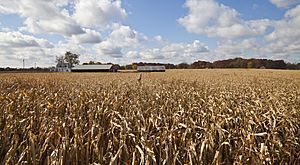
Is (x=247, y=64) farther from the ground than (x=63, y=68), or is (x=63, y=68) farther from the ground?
(x=247, y=64)

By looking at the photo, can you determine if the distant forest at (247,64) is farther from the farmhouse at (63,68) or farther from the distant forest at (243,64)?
the farmhouse at (63,68)

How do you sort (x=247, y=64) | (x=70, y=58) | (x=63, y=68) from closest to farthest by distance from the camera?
(x=247, y=64), (x=63, y=68), (x=70, y=58)

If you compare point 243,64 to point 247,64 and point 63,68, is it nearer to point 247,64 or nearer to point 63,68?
point 247,64

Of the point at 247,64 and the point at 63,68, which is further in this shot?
the point at 63,68

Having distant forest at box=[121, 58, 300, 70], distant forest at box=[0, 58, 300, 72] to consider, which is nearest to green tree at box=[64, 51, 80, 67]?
distant forest at box=[0, 58, 300, 72]

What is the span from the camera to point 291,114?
5492 millimetres

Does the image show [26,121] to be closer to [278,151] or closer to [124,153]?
[124,153]

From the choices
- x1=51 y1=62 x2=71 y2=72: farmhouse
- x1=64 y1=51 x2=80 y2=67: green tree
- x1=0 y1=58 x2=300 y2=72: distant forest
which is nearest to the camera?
x1=0 y1=58 x2=300 y2=72: distant forest

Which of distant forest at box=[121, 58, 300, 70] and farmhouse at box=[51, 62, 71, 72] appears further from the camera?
farmhouse at box=[51, 62, 71, 72]

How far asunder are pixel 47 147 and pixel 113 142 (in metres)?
0.94

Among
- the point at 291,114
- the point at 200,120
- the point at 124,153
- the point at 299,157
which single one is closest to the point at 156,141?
the point at 124,153

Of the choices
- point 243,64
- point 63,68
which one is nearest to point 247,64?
point 243,64

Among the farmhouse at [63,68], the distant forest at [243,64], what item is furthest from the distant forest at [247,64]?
the farmhouse at [63,68]

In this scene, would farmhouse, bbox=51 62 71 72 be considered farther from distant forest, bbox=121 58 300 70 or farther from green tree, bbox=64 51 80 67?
distant forest, bbox=121 58 300 70
